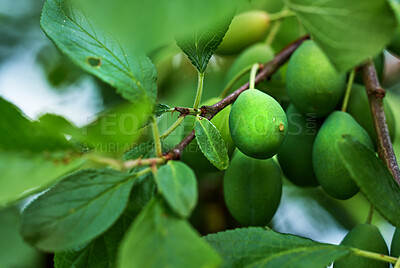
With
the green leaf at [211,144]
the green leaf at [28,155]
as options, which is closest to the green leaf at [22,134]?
the green leaf at [28,155]

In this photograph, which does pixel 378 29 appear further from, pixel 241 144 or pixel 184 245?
pixel 184 245

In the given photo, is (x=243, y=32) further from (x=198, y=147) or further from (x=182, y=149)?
(x=182, y=149)

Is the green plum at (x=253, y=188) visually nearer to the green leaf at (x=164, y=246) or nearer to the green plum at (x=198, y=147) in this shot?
the green plum at (x=198, y=147)

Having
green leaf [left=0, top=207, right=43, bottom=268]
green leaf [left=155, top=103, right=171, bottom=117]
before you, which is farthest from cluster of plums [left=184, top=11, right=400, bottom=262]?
green leaf [left=0, top=207, right=43, bottom=268]

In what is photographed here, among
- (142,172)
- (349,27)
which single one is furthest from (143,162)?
(349,27)

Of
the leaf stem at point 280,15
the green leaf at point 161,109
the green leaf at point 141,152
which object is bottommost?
the green leaf at point 141,152
